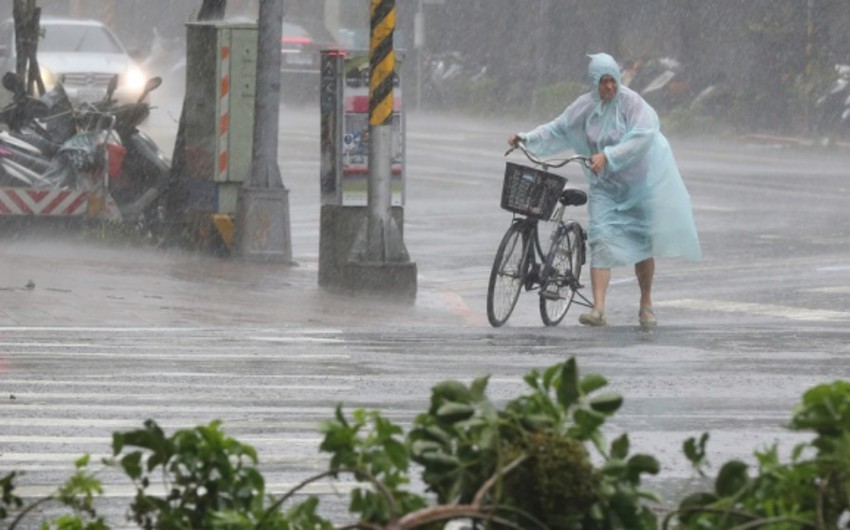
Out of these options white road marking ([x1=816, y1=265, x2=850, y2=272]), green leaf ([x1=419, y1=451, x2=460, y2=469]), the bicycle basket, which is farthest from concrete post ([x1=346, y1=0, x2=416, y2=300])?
green leaf ([x1=419, y1=451, x2=460, y2=469])

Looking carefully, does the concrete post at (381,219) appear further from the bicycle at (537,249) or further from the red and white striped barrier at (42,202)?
the red and white striped barrier at (42,202)

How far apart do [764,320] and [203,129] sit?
588 centimetres

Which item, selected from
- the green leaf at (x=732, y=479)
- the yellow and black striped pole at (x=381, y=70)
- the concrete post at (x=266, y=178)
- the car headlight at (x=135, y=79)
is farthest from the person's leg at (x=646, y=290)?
the car headlight at (x=135, y=79)

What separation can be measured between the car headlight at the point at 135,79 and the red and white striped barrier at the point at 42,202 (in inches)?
589

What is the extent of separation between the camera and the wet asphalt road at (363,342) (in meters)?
9.08

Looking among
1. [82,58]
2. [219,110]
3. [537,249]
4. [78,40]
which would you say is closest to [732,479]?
[537,249]

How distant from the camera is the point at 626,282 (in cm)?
1734

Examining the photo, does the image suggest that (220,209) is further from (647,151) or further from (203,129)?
(647,151)

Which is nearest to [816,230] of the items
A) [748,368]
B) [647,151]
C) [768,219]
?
[768,219]

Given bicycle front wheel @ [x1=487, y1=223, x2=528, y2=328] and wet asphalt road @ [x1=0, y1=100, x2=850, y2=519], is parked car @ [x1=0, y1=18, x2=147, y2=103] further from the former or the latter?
bicycle front wheel @ [x1=487, y1=223, x2=528, y2=328]

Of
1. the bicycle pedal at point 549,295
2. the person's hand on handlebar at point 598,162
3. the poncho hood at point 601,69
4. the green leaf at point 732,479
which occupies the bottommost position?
the bicycle pedal at point 549,295

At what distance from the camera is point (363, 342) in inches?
492

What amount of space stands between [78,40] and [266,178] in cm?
1827

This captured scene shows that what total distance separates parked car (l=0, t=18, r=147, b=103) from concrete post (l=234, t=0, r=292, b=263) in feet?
46.2
